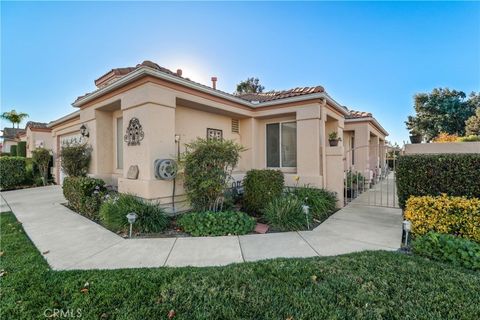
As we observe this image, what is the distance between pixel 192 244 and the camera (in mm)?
4348

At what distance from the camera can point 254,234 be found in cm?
494

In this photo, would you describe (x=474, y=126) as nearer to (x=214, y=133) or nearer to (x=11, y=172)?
(x=214, y=133)

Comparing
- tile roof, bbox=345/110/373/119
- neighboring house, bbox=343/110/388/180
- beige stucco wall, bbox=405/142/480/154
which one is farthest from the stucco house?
neighboring house, bbox=343/110/388/180

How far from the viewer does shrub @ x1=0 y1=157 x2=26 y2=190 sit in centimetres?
1228

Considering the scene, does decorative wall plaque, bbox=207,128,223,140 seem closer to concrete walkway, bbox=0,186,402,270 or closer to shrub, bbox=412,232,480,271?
concrete walkway, bbox=0,186,402,270

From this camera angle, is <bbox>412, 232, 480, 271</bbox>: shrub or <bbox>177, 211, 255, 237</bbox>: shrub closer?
<bbox>412, 232, 480, 271</bbox>: shrub

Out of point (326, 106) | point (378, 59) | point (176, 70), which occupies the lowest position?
point (326, 106)

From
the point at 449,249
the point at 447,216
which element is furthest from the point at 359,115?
the point at 449,249

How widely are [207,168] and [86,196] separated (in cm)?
410

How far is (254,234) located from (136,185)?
11.8ft

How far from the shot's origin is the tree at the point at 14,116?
23.2 meters

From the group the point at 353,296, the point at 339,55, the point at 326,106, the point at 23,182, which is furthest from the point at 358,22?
the point at 23,182

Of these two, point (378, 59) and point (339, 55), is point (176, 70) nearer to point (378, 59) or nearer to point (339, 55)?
point (339, 55)

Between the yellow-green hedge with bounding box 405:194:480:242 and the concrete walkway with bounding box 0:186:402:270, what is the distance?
1.94ft
